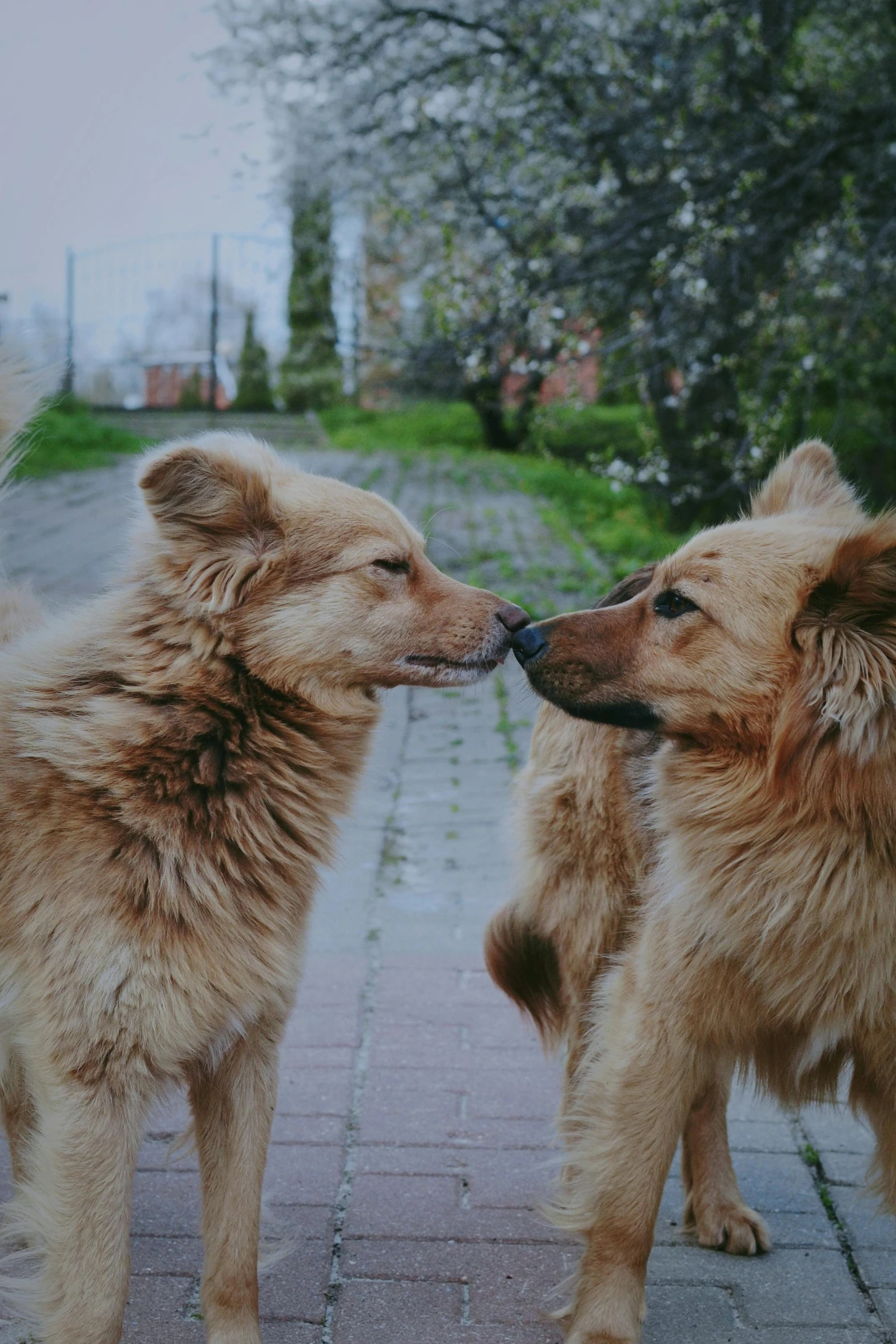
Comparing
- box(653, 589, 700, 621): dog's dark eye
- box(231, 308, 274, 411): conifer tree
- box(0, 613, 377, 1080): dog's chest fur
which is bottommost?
box(231, 308, 274, 411): conifer tree

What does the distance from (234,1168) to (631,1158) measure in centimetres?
85

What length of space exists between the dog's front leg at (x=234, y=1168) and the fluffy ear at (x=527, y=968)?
0.93 meters

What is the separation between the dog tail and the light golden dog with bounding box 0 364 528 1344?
504mm

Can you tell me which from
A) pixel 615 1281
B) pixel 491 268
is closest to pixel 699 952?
pixel 615 1281

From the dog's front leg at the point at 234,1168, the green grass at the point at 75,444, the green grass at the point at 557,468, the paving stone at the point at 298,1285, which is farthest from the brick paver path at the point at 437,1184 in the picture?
the green grass at the point at 75,444

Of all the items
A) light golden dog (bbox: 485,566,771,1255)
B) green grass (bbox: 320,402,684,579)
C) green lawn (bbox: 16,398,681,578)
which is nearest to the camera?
light golden dog (bbox: 485,566,771,1255)

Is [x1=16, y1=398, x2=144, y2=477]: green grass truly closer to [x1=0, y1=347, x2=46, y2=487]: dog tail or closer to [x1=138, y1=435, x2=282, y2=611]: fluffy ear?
[x1=0, y1=347, x2=46, y2=487]: dog tail

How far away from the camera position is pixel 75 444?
802 inches

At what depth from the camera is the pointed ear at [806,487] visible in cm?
317

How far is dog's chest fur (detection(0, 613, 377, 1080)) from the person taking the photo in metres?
2.37

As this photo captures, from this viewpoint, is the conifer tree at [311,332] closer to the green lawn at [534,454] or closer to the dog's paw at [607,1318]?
the green lawn at [534,454]

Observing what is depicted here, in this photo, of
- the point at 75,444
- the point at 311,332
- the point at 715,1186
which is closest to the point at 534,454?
the point at 311,332

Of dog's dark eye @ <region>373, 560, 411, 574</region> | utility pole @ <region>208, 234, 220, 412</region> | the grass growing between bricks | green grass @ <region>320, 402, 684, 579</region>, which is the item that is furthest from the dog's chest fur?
utility pole @ <region>208, 234, 220, 412</region>

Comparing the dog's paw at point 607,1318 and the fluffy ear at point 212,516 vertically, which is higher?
the fluffy ear at point 212,516
